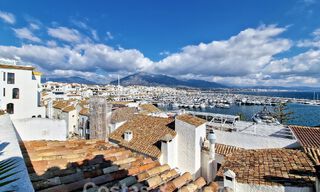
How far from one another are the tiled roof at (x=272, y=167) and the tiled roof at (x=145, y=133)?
229 inches

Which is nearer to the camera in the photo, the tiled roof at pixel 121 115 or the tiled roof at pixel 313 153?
the tiled roof at pixel 313 153

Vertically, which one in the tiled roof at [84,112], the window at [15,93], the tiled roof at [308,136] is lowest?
the tiled roof at [308,136]

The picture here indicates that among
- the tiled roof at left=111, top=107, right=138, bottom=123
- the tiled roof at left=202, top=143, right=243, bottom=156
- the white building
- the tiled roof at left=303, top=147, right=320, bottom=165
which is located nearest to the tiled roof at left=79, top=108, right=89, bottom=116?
the white building

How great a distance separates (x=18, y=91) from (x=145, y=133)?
19243 millimetres

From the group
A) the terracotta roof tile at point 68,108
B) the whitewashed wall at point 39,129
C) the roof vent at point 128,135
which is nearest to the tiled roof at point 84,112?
the terracotta roof tile at point 68,108

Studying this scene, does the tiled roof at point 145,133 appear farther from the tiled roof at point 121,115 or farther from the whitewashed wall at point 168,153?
the tiled roof at point 121,115

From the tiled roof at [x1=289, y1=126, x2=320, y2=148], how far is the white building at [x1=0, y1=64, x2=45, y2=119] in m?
Result: 29.8

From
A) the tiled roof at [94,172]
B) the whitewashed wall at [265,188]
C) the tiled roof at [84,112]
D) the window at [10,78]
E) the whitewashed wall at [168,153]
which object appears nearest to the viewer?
the tiled roof at [94,172]

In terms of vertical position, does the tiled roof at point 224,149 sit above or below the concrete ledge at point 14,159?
below

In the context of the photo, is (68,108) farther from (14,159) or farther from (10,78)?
(14,159)

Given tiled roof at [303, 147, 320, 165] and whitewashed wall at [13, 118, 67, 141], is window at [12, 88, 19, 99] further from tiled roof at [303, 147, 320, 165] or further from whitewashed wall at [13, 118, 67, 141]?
tiled roof at [303, 147, 320, 165]

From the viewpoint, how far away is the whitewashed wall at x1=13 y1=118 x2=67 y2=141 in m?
8.60

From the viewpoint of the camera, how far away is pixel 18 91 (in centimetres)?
2625

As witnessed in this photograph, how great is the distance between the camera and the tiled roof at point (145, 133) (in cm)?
1633
